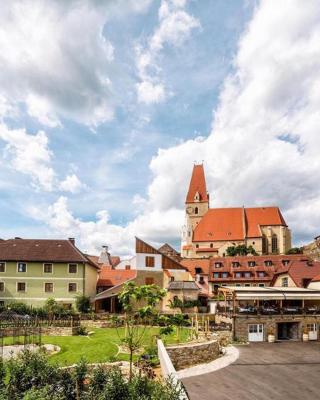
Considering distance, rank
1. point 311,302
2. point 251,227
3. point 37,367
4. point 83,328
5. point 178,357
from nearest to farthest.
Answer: point 37,367, point 178,357, point 83,328, point 311,302, point 251,227

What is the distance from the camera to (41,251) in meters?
47.0

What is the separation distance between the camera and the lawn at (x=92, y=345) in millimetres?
22688

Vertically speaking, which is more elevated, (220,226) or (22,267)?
(220,226)

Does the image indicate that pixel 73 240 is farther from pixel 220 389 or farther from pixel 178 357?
pixel 220 389

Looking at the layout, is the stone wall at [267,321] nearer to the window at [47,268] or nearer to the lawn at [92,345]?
the lawn at [92,345]

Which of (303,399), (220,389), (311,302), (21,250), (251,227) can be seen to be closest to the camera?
(303,399)

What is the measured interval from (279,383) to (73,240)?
3662cm

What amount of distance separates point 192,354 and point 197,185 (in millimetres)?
84114

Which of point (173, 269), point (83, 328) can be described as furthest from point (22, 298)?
point (173, 269)

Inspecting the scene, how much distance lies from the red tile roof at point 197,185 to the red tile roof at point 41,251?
59394 millimetres

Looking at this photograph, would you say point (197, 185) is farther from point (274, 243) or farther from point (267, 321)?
point (267, 321)

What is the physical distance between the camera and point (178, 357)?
22.8 meters

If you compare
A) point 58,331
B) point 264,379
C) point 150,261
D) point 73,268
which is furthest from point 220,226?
point 264,379

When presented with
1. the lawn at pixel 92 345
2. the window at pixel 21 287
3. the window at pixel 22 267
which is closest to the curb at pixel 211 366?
the lawn at pixel 92 345
